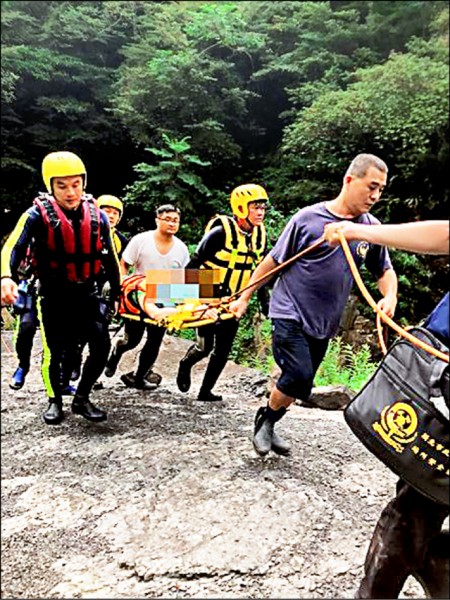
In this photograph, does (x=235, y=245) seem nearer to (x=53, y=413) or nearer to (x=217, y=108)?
(x=53, y=413)

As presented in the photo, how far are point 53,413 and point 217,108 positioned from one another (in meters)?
9.85

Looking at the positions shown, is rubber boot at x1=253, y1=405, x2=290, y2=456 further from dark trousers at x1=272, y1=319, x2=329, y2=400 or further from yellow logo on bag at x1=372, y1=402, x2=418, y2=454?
yellow logo on bag at x1=372, y1=402, x2=418, y2=454

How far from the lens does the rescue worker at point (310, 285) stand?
127 inches

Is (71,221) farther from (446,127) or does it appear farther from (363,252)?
(446,127)

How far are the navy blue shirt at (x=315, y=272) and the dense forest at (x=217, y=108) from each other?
5937 millimetres

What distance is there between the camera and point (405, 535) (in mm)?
1937

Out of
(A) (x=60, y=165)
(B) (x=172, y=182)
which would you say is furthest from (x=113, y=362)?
(B) (x=172, y=182)

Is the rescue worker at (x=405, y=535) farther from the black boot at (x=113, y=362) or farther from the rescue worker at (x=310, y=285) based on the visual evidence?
the black boot at (x=113, y=362)

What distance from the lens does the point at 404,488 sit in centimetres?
195

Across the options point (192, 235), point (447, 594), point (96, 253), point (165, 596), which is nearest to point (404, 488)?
point (447, 594)

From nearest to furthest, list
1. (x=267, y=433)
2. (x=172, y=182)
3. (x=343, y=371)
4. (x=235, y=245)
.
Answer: (x=267, y=433) → (x=235, y=245) → (x=343, y=371) → (x=172, y=182)

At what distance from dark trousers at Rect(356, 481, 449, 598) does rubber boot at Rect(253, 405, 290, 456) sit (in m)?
1.55

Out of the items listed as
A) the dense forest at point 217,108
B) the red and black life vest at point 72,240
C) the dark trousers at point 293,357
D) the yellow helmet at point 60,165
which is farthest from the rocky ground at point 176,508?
the dense forest at point 217,108

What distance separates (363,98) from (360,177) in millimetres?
8841
